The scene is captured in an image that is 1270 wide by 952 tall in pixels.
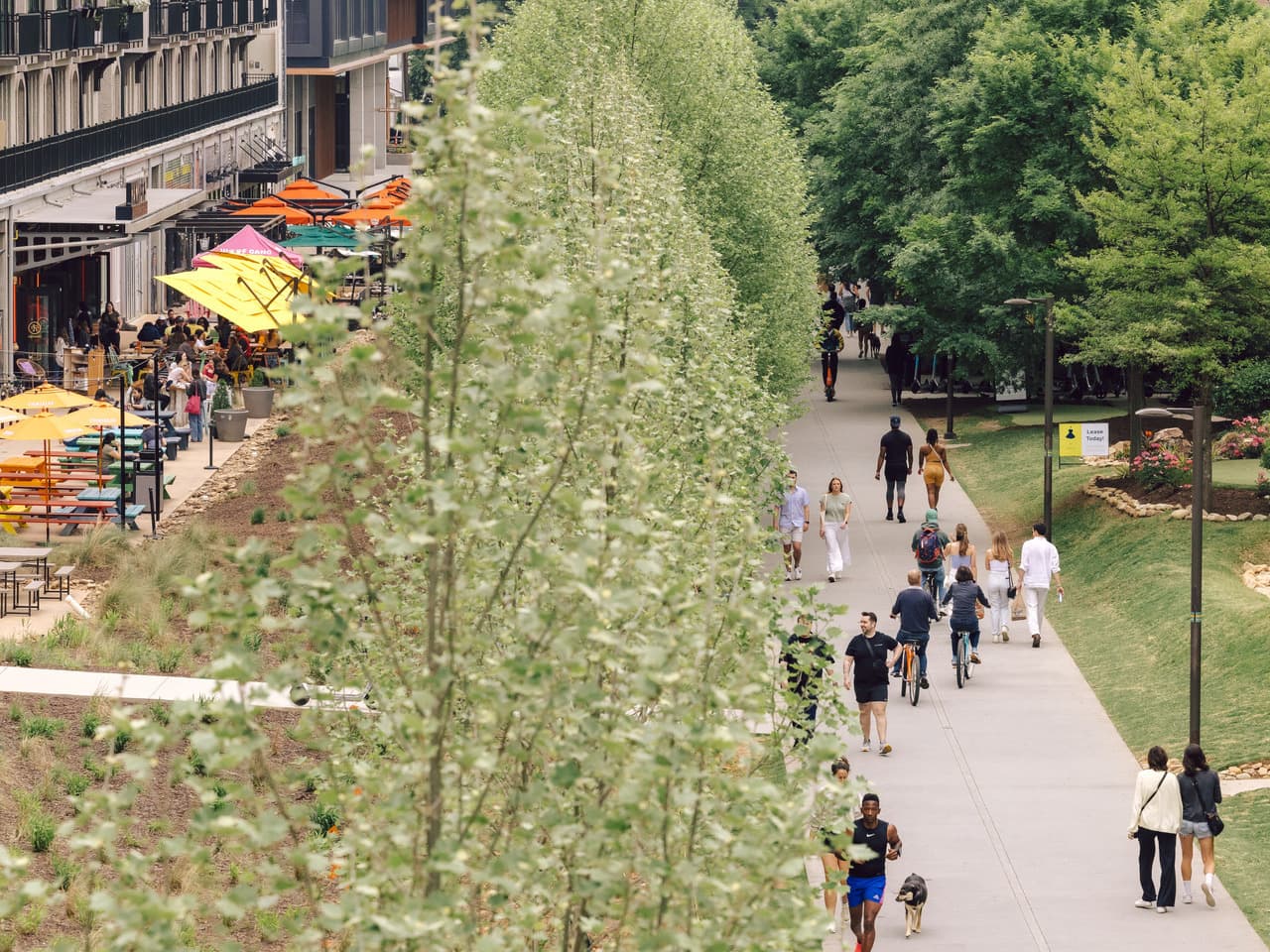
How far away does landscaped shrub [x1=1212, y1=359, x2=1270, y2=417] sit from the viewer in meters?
34.0

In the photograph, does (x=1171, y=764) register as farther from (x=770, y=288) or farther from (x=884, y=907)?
(x=770, y=288)

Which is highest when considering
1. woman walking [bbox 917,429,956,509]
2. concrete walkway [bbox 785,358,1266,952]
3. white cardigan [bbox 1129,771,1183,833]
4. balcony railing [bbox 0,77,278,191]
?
balcony railing [bbox 0,77,278,191]

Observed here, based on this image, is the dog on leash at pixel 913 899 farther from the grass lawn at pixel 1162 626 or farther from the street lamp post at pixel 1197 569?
the street lamp post at pixel 1197 569

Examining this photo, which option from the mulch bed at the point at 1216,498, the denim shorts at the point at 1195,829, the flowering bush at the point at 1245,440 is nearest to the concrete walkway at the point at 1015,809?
the denim shorts at the point at 1195,829

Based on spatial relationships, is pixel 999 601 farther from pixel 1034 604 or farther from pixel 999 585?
pixel 1034 604

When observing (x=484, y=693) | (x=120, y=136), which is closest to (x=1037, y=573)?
(x=484, y=693)

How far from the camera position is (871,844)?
1611 centimetres

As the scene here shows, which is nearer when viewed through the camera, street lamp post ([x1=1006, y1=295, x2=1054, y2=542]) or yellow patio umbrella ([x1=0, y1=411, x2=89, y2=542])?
yellow patio umbrella ([x1=0, y1=411, x2=89, y2=542])

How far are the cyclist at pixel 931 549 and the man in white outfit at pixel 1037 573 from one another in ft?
3.41

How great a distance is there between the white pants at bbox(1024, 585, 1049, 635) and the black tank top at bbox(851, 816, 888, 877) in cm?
1118

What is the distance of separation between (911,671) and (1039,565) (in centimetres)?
361

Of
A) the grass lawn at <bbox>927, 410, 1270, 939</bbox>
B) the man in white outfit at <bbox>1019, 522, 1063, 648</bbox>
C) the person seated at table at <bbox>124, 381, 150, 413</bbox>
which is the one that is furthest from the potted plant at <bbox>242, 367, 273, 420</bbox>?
the man in white outfit at <bbox>1019, 522, 1063, 648</bbox>

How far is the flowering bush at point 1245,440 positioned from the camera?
116 ft

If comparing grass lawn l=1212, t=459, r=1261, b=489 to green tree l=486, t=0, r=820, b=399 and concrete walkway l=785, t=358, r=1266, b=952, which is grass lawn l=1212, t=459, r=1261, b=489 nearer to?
concrete walkway l=785, t=358, r=1266, b=952
